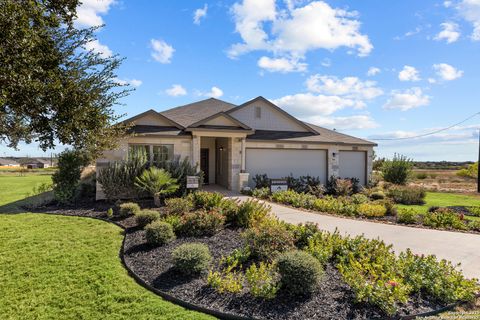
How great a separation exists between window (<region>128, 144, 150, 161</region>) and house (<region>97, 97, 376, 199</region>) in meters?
0.04

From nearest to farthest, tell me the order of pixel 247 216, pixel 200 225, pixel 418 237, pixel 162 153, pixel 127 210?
pixel 200 225
pixel 418 237
pixel 247 216
pixel 127 210
pixel 162 153

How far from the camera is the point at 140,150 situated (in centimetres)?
1262

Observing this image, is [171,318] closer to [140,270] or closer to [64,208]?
[140,270]

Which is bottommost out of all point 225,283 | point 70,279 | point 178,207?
point 70,279

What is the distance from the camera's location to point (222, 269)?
18.9 feet

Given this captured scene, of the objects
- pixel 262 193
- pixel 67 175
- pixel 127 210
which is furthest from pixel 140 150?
pixel 262 193

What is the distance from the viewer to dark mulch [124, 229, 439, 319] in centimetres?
423

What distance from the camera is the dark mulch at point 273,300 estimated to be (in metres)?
4.23

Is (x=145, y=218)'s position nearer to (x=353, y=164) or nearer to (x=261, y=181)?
(x=261, y=181)

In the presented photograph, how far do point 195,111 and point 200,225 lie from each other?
1248 centimetres

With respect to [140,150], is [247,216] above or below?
below

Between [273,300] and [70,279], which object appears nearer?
[273,300]

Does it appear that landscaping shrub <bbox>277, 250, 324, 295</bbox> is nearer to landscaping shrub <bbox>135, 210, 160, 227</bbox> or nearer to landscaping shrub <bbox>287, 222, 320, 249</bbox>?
landscaping shrub <bbox>287, 222, 320, 249</bbox>

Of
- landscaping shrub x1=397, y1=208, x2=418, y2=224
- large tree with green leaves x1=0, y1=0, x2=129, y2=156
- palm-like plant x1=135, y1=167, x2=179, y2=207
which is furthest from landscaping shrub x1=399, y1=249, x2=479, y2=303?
palm-like plant x1=135, y1=167, x2=179, y2=207
